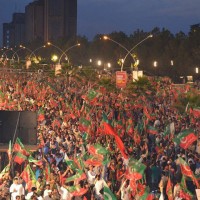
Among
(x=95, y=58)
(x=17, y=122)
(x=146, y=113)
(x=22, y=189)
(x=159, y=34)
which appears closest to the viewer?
(x=22, y=189)

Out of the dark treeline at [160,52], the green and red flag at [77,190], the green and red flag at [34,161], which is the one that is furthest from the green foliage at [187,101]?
the dark treeline at [160,52]

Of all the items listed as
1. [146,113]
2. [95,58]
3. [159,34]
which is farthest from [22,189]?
[95,58]

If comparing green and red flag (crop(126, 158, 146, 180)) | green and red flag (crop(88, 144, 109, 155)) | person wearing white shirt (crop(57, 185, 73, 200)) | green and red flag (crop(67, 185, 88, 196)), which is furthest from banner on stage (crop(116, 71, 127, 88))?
green and red flag (crop(126, 158, 146, 180))

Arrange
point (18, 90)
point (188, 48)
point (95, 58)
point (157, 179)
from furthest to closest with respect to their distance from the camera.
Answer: point (95, 58) < point (188, 48) < point (18, 90) < point (157, 179)

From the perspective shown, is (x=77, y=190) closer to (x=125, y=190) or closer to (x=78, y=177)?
(x=78, y=177)

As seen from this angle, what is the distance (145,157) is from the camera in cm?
1912

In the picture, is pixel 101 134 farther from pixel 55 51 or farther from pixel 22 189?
pixel 55 51

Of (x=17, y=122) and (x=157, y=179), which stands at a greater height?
(x=17, y=122)

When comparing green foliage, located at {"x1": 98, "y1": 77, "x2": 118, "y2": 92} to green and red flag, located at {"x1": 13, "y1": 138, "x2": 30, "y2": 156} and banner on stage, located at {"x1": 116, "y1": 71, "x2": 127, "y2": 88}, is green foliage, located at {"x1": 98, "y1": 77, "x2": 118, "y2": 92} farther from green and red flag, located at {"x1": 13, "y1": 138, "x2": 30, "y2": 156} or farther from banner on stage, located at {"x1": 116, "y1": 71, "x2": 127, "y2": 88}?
green and red flag, located at {"x1": 13, "y1": 138, "x2": 30, "y2": 156}

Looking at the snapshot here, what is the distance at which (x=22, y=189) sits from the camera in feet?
53.7

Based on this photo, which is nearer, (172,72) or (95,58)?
(172,72)

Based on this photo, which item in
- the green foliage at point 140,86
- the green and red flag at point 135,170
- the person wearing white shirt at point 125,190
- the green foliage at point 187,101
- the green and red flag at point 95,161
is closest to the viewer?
the green and red flag at point 135,170

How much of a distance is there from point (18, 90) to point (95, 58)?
79.1 m

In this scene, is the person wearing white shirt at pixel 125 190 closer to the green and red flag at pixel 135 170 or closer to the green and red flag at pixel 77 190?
the green and red flag at pixel 135 170
